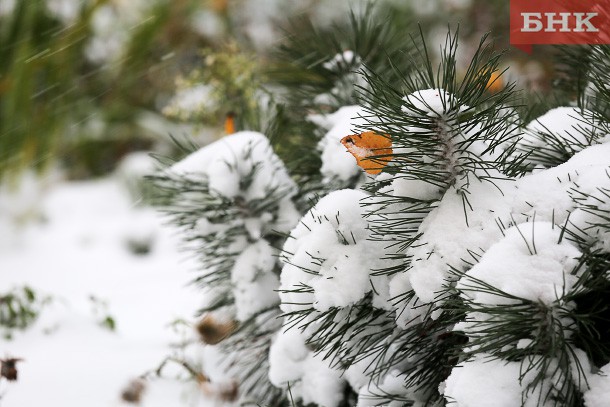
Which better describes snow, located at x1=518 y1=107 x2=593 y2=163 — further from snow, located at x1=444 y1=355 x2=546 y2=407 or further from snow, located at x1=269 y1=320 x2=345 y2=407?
snow, located at x1=269 y1=320 x2=345 y2=407

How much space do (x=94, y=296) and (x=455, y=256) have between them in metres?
1.52

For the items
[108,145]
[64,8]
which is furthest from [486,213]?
[64,8]

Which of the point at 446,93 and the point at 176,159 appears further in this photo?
the point at 176,159

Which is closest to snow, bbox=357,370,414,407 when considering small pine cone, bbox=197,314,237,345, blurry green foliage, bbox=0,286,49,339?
small pine cone, bbox=197,314,237,345

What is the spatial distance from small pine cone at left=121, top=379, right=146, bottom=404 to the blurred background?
3 centimetres

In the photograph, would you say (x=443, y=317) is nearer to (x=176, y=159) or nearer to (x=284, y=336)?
(x=284, y=336)

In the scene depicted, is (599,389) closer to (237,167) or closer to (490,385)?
(490,385)

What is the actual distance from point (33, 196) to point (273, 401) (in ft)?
7.16

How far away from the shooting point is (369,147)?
0.63 metres

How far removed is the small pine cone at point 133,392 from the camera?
0.98 meters

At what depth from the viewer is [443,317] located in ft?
2.08

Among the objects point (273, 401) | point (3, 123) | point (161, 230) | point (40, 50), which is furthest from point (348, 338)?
point (40, 50)

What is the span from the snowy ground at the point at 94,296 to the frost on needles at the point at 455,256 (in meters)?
0.37

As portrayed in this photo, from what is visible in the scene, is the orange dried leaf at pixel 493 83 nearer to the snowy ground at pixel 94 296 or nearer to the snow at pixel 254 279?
the snow at pixel 254 279
